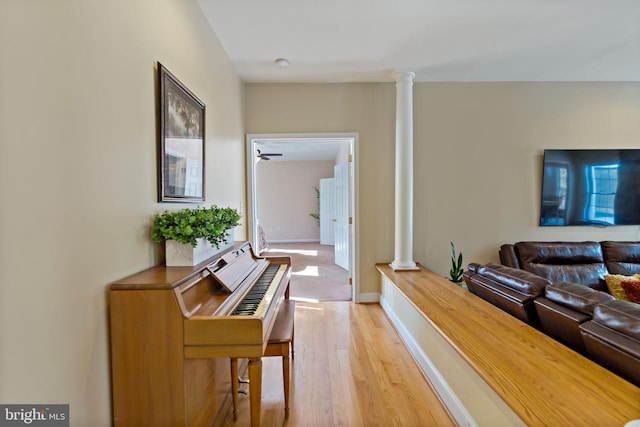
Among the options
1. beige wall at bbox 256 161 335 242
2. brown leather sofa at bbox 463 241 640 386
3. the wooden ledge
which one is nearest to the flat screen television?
brown leather sofa at bbox 463 241 640 386

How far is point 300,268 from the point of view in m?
5.58

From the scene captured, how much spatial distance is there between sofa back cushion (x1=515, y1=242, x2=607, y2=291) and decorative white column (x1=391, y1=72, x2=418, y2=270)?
4.36 feet

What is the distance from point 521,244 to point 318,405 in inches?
120

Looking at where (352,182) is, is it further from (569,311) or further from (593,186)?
(593,186)

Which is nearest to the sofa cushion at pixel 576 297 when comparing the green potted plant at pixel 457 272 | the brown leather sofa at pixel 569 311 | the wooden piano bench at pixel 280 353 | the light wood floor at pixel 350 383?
the brown leather sofa at pixel 569 311

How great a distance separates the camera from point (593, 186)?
11.9 ft

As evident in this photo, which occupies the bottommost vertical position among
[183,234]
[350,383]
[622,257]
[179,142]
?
[350,383]

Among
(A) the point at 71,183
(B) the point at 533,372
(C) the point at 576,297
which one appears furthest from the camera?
(C) the point at 576,297

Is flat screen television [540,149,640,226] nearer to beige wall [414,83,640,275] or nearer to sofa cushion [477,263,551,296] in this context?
beige wall [414,83,640,275]

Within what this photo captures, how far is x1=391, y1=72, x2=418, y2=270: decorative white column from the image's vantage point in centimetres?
338

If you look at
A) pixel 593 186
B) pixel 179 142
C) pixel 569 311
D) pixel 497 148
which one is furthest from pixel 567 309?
pixel 593 186

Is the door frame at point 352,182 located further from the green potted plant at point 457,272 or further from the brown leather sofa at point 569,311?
the brown leather sofa at point 569,311

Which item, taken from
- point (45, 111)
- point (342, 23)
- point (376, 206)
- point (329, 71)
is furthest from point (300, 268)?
point (45, 111)

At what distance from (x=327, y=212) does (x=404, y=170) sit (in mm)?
4753
